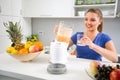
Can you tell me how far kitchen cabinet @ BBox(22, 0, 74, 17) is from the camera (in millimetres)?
2746

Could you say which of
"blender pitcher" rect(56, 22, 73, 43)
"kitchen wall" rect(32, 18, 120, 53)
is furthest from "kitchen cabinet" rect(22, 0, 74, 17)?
"blender pitcher" rect(56, 22, 73, 43)

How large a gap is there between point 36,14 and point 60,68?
87.4 inches

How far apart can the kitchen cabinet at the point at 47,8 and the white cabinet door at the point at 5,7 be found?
40 cm

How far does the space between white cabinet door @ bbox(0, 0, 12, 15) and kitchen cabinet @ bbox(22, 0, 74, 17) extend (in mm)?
398

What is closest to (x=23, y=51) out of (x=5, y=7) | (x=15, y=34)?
(x=15, y=34)

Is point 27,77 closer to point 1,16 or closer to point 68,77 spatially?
point 68,77

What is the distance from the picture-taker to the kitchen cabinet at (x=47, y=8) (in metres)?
2.75

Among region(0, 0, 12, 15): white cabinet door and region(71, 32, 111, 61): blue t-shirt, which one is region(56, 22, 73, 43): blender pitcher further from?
region(0, 0, 12, 15): white cabinet door

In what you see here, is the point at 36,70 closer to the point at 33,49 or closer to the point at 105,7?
the point at 33,49

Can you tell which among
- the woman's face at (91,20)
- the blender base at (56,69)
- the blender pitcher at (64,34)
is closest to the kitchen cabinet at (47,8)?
the woman's face at (91,20)

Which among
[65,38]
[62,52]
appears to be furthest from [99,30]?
[62,52]

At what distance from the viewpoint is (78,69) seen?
3.35 ft

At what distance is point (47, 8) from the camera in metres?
2.92

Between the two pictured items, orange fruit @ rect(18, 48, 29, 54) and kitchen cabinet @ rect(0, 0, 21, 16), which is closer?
orange fruit @ rect(18, 48, 29, 54)
